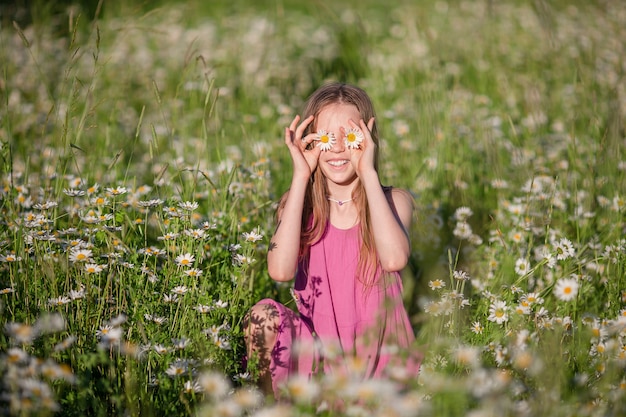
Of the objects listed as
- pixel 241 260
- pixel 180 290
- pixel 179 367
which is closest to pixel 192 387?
pixel 179 367

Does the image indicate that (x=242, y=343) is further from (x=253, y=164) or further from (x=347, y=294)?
(x=253, y=164)

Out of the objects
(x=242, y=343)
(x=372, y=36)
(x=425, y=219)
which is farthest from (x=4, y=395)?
(x=372, y=36)

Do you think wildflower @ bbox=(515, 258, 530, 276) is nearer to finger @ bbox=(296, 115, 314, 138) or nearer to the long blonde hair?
the long blonde hair

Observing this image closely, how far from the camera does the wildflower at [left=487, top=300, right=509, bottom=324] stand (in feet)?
7.04

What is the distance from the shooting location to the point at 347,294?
7.48 ft

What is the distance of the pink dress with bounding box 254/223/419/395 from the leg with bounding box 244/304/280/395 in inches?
0.9

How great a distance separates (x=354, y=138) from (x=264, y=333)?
81cm

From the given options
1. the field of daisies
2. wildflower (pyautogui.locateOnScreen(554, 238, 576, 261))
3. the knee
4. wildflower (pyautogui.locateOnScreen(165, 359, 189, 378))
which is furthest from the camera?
wildflower (pyautogui.locateOnScreen(554, 238, 576, 261))

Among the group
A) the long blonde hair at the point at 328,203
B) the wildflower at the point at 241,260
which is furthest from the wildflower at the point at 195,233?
the long blonde hair at the point at 328,203

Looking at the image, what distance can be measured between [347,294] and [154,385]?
0.81 metres

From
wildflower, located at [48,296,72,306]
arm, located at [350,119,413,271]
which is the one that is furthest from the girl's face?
wildflower, located at [48,296,72,306]

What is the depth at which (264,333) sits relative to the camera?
210 cm

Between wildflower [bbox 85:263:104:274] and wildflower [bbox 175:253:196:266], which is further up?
wildflower [bbox 175:253:196:266]

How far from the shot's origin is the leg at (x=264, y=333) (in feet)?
6.86
